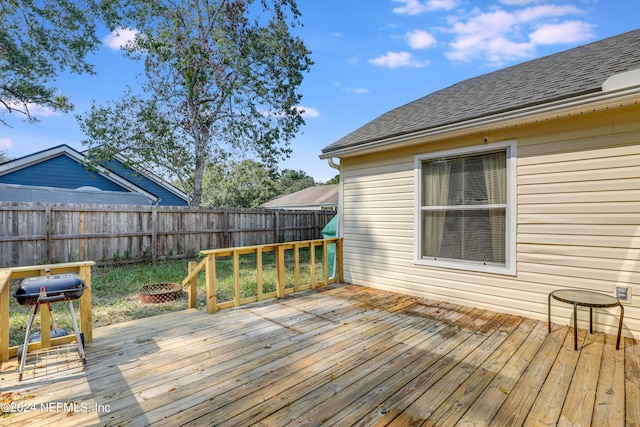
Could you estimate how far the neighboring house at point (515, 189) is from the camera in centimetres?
303

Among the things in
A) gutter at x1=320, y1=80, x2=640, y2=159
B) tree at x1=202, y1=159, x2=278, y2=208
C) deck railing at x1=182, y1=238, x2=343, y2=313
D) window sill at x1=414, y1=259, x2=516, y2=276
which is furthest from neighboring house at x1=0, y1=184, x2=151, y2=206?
window sill at x1=414, y1=259, x2=516, y2=276

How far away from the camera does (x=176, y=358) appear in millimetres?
2646

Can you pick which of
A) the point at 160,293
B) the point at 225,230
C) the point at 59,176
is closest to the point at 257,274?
the point at 160,293

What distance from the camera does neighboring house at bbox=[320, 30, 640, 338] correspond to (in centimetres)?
303

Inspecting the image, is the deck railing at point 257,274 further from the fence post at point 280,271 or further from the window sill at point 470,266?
the window sill at point 470,266

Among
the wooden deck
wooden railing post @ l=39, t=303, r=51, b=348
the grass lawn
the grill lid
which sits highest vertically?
the grill lid

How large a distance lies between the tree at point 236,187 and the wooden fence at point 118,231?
Answer: 36.4 ft

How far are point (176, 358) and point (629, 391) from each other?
11.6 ft

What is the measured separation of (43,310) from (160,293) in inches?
83.4

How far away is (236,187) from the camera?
22000 mm

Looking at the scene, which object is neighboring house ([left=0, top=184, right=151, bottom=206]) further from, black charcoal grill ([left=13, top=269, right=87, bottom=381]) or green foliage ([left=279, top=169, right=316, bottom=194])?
green foliage ([left=279, top=169, right=316, bottom=194])

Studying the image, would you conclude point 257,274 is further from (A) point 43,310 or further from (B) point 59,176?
(B) point 59,176

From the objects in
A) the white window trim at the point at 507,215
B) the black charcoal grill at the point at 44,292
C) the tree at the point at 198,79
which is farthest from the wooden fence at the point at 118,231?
the white window trim at the point at 507,215

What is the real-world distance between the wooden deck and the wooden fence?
493 cm
